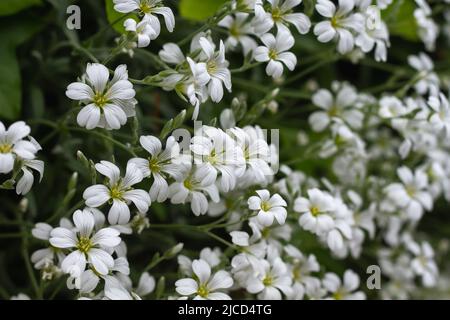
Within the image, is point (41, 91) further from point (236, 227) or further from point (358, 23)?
point (358, 23)

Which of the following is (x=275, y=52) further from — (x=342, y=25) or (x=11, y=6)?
(x=11, y=6)

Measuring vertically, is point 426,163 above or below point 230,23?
below

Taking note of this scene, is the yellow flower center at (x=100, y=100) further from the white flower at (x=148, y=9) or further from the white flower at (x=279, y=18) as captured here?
the white flower at (x=279, y=18)

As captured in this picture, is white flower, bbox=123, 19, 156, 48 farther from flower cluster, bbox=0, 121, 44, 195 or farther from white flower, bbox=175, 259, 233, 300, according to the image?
white flower, bbox=175, 259, 233, 300

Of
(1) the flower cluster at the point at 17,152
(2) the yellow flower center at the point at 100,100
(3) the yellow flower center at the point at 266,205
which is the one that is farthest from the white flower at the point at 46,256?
(3) the yellow flower center at the point at 266,205

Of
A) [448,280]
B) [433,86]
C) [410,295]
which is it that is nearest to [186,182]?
[433,86]

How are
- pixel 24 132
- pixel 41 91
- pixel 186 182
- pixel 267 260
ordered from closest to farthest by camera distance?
pixel 24 132, pixel 186 182, pixel 267 260, pixel 41 91

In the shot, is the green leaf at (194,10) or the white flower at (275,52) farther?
the green leaf at (194,10)
